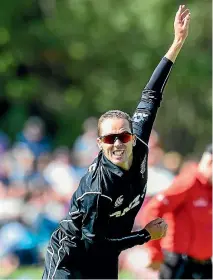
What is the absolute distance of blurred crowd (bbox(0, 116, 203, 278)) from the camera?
12812mm

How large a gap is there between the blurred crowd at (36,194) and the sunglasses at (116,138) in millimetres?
5225

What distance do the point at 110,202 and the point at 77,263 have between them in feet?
1.80

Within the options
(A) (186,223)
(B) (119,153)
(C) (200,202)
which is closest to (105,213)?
(B) (119,153)

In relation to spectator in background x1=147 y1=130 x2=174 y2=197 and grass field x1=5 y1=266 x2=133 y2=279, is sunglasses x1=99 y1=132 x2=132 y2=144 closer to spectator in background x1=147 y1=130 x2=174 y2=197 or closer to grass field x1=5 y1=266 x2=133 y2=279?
spectator in background x1=147 y1=130 x2=174 y2=197

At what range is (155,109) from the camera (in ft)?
20.6

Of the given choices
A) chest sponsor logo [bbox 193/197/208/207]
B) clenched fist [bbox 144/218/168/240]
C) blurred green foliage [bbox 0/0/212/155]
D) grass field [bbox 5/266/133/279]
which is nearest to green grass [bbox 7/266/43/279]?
grass field [bbox 5/266/133/279]

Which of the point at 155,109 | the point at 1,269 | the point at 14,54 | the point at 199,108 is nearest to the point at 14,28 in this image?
the point at 14,54

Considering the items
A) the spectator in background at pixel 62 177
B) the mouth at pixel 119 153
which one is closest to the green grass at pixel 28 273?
the spectator in background at pixel 62 177

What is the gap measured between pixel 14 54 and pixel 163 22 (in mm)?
3189

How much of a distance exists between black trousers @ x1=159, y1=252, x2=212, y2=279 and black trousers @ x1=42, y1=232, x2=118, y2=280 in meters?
2.04

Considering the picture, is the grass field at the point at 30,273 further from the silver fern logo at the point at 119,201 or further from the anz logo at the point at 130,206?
the silver fern logo at the point at 119,201

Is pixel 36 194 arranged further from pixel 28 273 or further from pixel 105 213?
pixel 105 213

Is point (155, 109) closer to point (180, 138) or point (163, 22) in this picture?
point (163, 22)

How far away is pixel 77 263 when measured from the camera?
610cm
